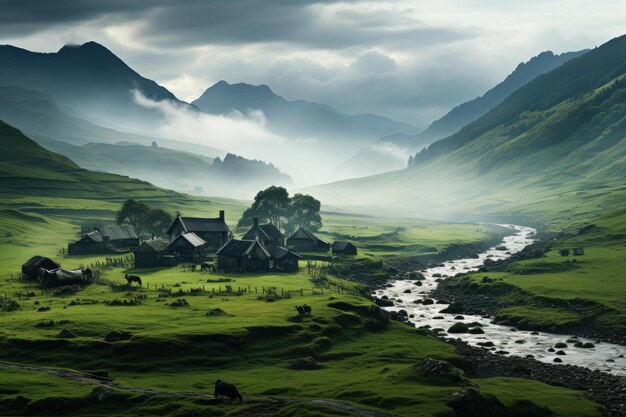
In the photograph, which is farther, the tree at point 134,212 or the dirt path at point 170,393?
the tree at point 134,212

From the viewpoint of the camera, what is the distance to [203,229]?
16500cm

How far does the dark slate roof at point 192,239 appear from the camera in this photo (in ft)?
490

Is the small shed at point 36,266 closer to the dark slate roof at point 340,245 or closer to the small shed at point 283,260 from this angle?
the small shed at point 283,260

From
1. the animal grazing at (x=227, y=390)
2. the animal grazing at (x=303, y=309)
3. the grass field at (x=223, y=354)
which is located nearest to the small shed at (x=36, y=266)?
the grass field at (x=223, y=354)

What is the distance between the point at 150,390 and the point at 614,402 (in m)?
41.6

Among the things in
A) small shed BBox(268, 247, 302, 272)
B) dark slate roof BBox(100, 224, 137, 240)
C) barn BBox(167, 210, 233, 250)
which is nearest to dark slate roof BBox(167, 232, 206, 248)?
barn BBox(167, 210, 233, 250)

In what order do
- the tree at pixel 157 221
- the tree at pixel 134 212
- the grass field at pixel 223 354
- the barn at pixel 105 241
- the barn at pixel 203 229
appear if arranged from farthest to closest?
the tree at pixel 134 212 → the tree at pixel 157 221 → the barn at pixel 105 241 → the barn at pixel 203 229 → the grass field at pixel 223 354

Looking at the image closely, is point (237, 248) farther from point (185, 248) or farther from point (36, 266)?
point (36, 266)

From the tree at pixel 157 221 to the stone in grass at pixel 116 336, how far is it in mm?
125185

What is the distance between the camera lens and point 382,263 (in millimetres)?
164625

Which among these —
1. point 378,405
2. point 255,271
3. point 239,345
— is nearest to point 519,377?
point 378,405

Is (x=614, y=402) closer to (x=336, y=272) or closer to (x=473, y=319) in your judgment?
(x=473, y=319)

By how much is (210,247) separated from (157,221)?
1331 inches

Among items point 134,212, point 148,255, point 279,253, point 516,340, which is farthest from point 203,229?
point 516,340
